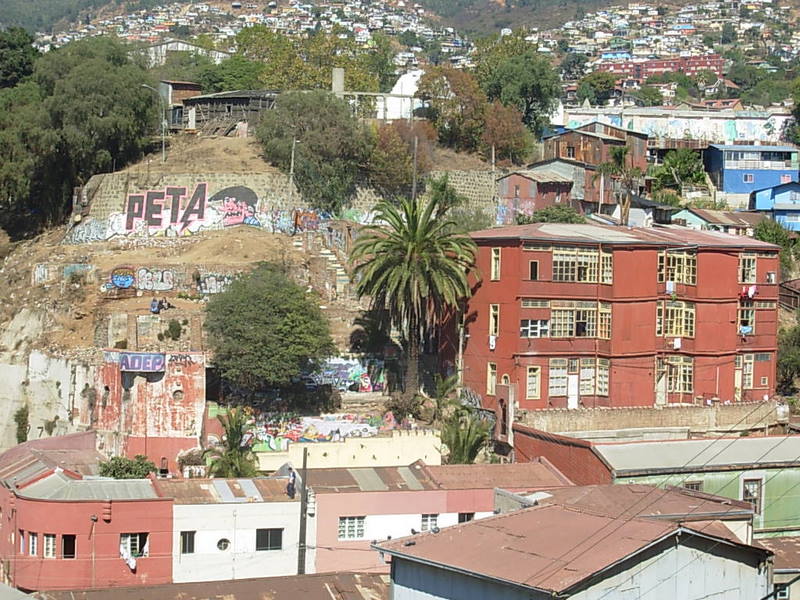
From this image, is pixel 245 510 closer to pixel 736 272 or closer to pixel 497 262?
pixel 497 262

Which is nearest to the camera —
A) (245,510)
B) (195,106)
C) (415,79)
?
(245,510)

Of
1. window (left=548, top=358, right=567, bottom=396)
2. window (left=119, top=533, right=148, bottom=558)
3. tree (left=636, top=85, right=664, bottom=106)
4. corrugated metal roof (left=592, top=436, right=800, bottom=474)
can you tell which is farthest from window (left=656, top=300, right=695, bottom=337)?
tree (left=636, top=85, right=664, bottom=106)

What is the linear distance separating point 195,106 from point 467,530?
45.4 metres

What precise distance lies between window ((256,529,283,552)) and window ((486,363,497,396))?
11978mm

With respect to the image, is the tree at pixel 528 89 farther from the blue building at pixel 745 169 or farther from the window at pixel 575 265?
the window at pixel 575 265

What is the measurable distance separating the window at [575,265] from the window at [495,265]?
1.80 metres

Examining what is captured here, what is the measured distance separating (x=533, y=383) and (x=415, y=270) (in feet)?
16.9

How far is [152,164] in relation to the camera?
6894 cm

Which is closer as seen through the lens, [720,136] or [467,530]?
[467,530]

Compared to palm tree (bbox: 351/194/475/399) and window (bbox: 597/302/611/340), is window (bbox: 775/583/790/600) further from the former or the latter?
palm tree (bbox: 351/194/475/399)

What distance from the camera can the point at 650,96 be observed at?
134 m

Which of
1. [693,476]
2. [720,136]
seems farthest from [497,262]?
[720,136]

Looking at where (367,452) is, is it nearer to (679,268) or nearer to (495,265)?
(495,265)

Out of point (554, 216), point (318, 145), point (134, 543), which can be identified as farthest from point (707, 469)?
point (318, 145)
